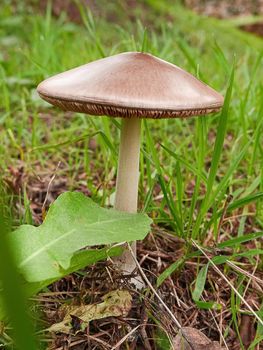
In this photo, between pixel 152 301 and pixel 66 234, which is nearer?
pixel 66 234

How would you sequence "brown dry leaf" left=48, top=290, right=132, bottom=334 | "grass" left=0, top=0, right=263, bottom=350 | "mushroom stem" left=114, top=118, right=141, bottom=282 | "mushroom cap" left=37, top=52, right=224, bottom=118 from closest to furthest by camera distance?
"mushroom cap" left=37, top=52, right=224, bottom=118, "brown dry leaf" left=48, top=290, right=132, bottom=334, "mushroom stem" left=114, top=118, right=141, bottom=282, "grass" left=0, top=0, right=263, bottom=350

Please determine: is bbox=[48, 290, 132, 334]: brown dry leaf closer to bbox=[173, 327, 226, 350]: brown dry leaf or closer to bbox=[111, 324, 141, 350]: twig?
bbox=[111, 324, 141, 350]: twig

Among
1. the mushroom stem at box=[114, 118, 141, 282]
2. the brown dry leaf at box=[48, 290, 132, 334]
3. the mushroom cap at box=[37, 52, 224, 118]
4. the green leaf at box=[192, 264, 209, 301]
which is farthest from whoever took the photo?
the mushroom stem at box=[114, 118, 141, 282]

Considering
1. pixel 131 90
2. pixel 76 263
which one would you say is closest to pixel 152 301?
pixel 76 263

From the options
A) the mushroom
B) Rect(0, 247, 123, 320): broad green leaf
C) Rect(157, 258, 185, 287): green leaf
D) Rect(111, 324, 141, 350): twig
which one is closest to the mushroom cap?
the mushroom

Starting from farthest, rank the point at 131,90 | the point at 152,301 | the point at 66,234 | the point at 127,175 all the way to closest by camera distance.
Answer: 1. the point at 127,175
2. the point at 152,301
3. the point at 66,234
4. the point at 131,90

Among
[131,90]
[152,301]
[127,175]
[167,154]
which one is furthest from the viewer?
[167,154]

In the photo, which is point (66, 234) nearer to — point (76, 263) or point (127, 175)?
point (76, 263)

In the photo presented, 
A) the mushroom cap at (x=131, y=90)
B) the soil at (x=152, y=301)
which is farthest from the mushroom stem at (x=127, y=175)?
the mushroom cap at (x=131, y=90)
